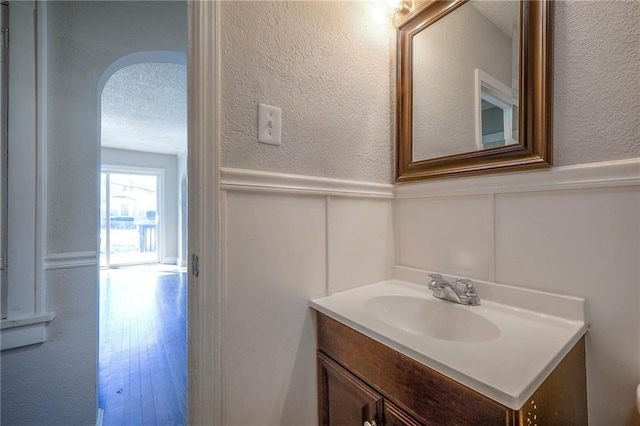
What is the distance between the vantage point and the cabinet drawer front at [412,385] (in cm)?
49

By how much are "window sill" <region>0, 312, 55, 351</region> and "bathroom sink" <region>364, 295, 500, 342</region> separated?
4.88 feet

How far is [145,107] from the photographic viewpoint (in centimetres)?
327

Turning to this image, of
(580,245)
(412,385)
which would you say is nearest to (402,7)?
(580,245)

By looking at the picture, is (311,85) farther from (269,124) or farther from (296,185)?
(296,185)

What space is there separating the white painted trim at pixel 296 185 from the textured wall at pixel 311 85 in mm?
27

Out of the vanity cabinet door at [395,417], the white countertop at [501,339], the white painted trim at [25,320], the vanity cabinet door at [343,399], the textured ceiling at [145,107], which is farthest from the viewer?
the textured ceiling at [145,107]

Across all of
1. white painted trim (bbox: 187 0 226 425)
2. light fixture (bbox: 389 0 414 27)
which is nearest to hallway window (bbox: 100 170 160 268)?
white painted trim (bbox: 187 0 226 425)

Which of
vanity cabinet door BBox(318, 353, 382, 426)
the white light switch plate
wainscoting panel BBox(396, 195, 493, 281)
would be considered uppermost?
the white light switch plate

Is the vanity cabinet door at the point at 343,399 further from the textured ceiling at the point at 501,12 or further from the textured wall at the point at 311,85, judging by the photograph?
the textured ceiling at the point at 501,12

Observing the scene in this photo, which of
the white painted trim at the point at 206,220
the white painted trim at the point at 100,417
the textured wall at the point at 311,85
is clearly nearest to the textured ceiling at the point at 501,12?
the textured wall at the point at 311,85

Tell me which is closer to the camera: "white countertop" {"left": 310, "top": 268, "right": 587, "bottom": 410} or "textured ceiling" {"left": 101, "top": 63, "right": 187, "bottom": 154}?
"white countertop" {"left": 310, "top": 268, "right": 587, "bottom": 410}

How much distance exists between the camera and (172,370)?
1872mm

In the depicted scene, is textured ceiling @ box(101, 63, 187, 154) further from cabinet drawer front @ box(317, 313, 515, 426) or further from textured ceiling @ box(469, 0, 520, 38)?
cabinet drawer front @ box(317, 313, 515, 426)

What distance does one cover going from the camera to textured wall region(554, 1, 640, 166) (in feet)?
2.18
